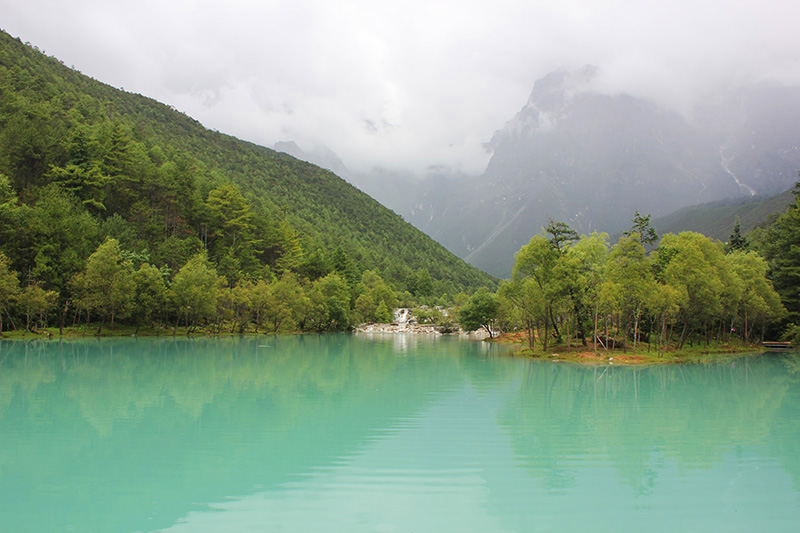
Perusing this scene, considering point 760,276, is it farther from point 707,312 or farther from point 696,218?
point 696,218

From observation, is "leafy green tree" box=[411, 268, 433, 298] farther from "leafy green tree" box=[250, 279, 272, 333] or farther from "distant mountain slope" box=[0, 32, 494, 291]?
"leafy green tree" box=[250, 279, 272, 333]

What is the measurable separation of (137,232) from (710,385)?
6609 cm

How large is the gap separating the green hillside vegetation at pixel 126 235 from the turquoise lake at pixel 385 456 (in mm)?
29319

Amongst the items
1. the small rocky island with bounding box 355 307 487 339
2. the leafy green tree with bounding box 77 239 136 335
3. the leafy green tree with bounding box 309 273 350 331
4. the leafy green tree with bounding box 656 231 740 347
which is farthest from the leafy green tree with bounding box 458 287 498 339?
the leafy green tree with bounding box 77 239 136 335

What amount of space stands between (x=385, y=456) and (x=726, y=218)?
16670 centimetres

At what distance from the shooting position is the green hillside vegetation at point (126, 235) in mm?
47438

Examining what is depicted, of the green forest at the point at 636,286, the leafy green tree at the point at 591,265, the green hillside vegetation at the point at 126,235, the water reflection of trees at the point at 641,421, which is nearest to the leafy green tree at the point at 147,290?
the green hillside vegetation at the point at 126,235

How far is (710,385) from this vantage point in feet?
83.8

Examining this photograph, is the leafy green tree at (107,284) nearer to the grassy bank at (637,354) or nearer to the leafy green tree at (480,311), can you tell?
the grassy bank at (637,354)

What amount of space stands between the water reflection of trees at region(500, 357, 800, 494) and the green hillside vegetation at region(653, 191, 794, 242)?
284 ft

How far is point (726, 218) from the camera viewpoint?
5674 inches

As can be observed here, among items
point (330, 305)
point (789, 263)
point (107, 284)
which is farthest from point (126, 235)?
point (789, 263)

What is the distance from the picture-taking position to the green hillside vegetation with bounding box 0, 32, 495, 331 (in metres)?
47.4

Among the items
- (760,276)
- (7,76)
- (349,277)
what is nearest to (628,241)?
(760,276)
